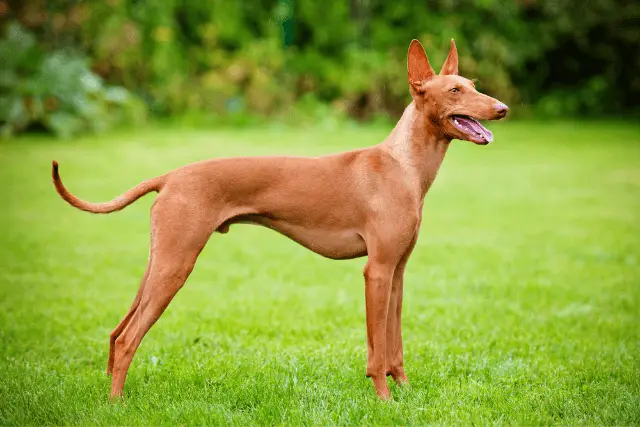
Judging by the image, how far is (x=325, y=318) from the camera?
6531 mm

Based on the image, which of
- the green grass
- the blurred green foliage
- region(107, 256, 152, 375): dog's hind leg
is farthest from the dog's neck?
the blurred green foliage

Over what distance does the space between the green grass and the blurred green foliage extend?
837cm

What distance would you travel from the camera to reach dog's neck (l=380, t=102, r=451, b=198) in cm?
441

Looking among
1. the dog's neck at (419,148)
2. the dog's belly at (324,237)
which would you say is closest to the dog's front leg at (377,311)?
the dog's belly at (324,237)

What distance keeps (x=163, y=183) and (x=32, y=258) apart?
4817mm

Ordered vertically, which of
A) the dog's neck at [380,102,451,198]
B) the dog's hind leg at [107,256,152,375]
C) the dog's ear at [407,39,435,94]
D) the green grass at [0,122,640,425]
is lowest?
the green grass at [0,122,640,425]

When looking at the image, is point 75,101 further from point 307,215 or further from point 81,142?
point 307,215

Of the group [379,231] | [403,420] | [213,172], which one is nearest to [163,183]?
[213,172]

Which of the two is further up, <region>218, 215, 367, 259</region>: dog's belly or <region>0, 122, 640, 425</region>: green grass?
<region>218, 215, 367, 259</region>: dog's belly

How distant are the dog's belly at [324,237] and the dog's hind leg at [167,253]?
0.86 ft

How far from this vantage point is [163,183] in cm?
434

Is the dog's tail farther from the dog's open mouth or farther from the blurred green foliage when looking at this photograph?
the blurred green foliage

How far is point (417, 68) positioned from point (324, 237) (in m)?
1.12

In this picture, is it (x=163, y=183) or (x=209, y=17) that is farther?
(x=209, y=17)
